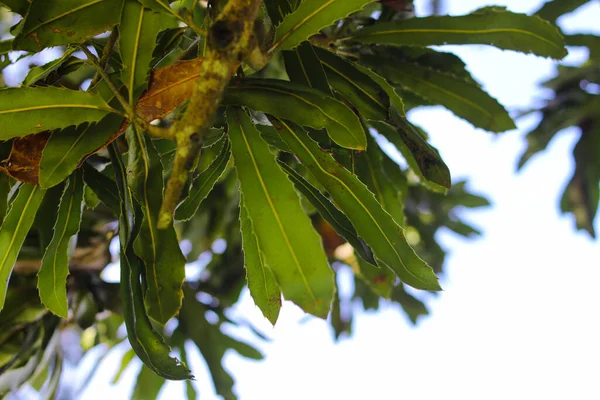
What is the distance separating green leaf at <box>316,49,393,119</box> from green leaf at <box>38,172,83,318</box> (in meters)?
0.43

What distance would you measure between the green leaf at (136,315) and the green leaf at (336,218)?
0.24 meters

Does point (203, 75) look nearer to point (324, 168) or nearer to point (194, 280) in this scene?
point (324, 168)

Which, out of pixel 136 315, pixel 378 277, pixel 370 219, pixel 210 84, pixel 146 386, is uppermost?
pixel 210 84

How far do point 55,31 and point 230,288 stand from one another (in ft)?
3.82

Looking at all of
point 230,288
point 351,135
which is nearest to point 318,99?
point 351,135

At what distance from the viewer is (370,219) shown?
769 millimetres

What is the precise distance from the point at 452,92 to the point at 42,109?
2.26 ft

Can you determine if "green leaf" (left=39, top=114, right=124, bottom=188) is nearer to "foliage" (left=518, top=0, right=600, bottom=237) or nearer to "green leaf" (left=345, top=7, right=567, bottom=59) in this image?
A: "green leaf" (left=345, top=7, right=567, bottom=59)

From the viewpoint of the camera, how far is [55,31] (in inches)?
29.3

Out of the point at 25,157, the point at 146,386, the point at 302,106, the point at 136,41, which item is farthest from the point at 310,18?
the point at 146,386

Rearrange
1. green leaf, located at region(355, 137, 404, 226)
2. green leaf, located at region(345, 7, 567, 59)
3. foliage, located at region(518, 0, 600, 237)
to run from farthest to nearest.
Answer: foliage, located at region(518, 0, 600, 237)
green leaf, located at region(355, 137, 404, 226)
green leaf, located at region(345, 7, 567, 59)

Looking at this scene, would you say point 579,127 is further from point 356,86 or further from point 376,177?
point 356,86

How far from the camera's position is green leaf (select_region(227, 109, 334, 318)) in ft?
2.25

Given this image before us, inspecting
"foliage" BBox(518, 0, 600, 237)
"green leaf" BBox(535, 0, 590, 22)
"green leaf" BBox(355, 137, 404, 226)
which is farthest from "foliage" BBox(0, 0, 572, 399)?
"foliage" BBox(518, 0, 600, 237)
